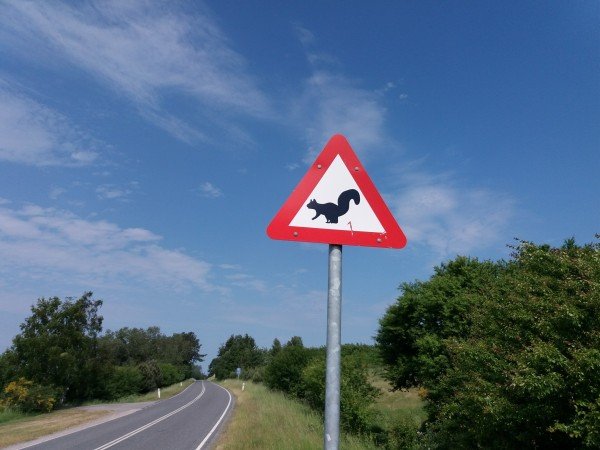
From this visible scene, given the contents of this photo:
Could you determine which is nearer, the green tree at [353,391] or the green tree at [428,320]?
the green tree at [353,391]

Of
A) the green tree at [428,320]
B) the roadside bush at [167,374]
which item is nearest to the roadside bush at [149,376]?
the roadside bush at [167,374]

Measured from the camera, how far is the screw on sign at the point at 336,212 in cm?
283

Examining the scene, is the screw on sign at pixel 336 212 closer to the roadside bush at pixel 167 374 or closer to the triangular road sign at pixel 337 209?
the triangular road sign at pixel 337 209

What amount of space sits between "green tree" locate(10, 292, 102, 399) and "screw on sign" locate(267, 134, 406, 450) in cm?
3616

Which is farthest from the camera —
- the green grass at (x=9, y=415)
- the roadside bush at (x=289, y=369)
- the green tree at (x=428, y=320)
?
the roadside bush at (x=289, y=369)

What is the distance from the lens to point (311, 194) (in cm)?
295

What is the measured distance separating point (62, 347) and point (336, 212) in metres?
38.3

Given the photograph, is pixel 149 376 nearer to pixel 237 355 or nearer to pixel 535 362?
pixel 237 355

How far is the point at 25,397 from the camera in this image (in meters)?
31.3

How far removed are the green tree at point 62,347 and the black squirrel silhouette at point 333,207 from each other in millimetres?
36223

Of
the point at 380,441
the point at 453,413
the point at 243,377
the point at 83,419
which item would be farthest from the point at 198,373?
the point at 453,413

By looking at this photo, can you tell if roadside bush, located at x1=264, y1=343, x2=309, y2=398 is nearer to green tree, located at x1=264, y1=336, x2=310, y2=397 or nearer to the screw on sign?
green tree, located at x1=264, y1=336, x2=310, y2=397

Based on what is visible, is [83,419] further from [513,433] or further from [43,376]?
[513,433]

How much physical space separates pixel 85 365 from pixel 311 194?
40.8 metres
